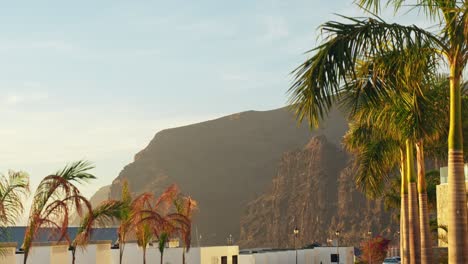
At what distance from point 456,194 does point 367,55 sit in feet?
9.75

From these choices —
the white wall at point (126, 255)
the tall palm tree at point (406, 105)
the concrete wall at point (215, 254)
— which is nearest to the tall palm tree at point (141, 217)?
the white wall at point (126, 255)

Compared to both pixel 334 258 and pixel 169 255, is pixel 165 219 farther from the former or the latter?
pixel 334 258

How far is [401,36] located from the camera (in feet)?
45.1

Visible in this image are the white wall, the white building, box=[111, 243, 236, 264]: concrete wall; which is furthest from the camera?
the white building

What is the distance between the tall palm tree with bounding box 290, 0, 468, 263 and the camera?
13.0m

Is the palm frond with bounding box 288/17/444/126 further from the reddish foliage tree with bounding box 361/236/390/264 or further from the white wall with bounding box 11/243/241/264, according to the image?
the reddish foliage tree with bounding box 361/236/390/264

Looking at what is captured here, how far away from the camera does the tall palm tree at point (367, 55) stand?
13000 millimetres

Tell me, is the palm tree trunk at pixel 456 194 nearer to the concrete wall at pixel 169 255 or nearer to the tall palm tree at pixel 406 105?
the tall palm tree at pixel 406 105

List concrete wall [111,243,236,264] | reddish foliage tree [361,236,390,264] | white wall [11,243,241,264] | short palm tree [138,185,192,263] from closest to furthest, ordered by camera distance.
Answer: white wall [11,243,241,264], short palm tree [138,185,192,263], concrete wall [111,243,236,264], reddish foliage tree [361,236,390,264]

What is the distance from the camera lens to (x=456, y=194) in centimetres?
1319

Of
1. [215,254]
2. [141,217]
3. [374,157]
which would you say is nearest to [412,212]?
[374,157]

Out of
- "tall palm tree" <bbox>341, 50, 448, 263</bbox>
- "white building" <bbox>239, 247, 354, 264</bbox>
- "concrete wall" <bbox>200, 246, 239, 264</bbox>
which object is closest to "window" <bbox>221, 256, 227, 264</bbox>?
"concrete wall" <bbox>200, 246, 239, 264</bbox>

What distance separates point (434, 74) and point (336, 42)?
4335 mm

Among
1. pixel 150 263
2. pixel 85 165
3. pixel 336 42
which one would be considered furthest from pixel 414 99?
pixel 150 263
